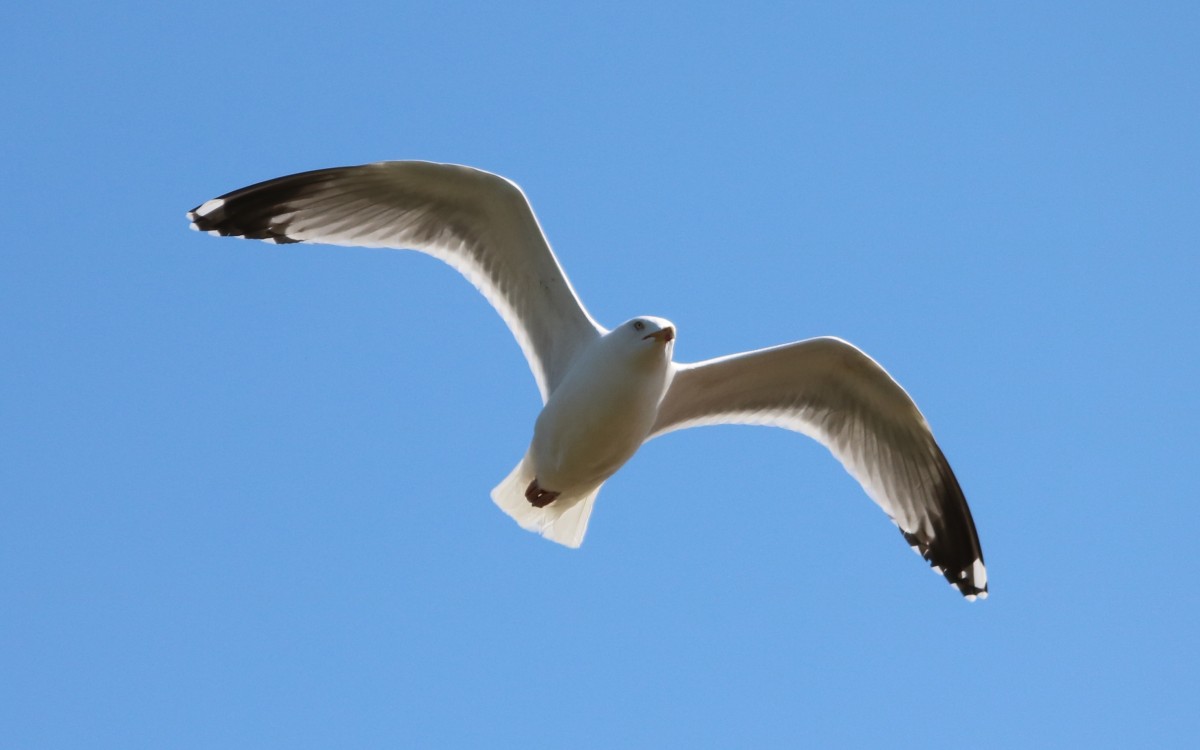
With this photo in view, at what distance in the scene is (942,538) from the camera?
8.76 m

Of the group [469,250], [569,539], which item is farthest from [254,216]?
[569,539]

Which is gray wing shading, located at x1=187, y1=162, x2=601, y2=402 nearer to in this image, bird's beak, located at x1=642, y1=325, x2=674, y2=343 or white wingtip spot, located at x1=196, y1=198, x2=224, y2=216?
white wingtip spot, located at x1=196, y1=198, x2=224, y2=216

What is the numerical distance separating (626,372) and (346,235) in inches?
66.3

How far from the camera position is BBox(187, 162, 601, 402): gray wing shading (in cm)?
784

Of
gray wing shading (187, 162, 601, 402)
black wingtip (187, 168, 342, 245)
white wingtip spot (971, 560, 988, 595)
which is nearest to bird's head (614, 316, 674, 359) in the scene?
gray wing shading (187, 162, 601, 402)

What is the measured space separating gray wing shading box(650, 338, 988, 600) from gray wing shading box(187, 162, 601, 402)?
0.66m

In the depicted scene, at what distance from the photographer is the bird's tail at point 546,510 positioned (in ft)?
25.8

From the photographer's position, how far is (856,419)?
335 inches

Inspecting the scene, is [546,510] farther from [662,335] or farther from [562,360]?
[662,335]

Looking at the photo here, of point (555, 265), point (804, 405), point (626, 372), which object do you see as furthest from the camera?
point (804, 405)

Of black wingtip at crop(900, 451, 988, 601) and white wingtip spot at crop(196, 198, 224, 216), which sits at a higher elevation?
white wingtip spot at crop(196, 198, 224, 216)

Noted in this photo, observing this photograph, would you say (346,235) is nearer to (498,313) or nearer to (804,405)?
(498,313)

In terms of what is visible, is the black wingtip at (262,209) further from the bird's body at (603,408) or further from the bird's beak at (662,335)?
the bird's beak at (662,335)

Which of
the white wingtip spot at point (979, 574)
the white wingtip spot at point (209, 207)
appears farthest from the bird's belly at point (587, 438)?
the white wingtip spot at point (979, 574)
